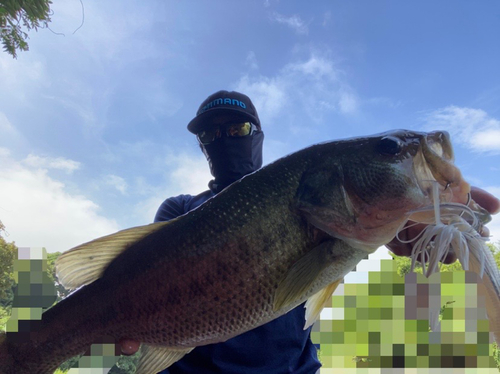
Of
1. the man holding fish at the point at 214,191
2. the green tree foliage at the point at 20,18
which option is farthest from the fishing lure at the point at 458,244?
the green tree foliage at the point at 20,18

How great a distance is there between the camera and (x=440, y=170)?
167 centimetres

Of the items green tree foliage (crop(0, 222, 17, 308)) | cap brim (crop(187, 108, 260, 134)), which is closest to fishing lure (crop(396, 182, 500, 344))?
cap brim (crop(187, 108, 260, 134))

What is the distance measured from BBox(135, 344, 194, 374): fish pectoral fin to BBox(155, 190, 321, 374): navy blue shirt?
0.57 m

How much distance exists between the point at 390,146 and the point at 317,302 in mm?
995

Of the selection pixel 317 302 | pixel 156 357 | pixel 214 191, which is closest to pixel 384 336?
pixel 214 191

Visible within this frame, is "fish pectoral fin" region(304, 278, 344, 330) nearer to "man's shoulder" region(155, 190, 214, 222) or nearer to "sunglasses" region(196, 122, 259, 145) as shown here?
"man's shoulder" region(155, 190, 214, 222)

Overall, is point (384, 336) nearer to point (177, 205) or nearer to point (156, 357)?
point (177, 205)

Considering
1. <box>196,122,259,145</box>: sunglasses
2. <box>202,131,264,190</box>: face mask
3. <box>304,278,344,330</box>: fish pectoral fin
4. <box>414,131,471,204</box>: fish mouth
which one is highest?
<box>196,122,259,145</box>: sunglasses

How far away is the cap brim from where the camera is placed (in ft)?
11.6

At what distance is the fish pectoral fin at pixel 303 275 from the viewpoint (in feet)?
5.49

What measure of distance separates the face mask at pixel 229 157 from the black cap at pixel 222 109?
8.8 inches

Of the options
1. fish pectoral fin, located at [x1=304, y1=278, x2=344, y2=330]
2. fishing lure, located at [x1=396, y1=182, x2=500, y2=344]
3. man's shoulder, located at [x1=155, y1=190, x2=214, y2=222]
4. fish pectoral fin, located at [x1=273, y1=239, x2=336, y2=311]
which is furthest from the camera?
man's shoulder, located at [x1=155, y1=190, x2=214, y2=222]

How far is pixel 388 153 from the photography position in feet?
5.92

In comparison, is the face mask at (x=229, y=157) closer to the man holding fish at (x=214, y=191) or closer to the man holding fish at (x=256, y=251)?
the man holding fish at (x=214, y=191)
